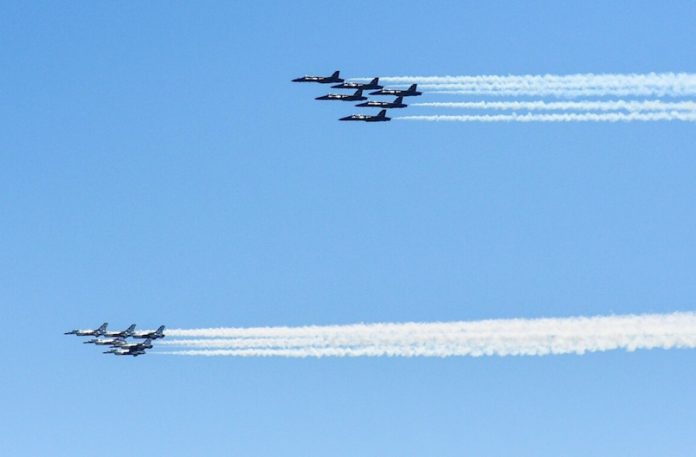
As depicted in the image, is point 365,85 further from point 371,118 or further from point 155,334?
point 155,334

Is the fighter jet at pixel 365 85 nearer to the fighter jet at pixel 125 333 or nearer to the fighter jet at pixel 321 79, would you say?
the fighter jet at pixel 321 79

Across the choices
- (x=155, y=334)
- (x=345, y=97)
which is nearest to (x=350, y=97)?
(x=345, y=97)

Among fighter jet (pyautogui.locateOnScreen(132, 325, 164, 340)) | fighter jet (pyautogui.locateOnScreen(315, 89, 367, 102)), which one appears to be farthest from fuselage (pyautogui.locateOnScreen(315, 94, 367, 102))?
fighter jet (pyautogui.locateOnScreen(132, 325, 164, 340))

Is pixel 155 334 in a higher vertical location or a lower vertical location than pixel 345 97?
lower

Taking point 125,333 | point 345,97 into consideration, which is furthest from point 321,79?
point 125,333

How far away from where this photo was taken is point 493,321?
123250 millimetres

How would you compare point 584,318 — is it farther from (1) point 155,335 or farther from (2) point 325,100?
(1) point 155,335

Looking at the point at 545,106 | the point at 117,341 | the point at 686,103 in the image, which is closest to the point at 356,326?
the point at 545,106

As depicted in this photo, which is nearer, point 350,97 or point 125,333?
point 350,97

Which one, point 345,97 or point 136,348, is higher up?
point 345,97

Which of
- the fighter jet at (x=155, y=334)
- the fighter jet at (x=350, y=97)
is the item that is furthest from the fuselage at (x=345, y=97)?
the fighter jet at (x=155, y=334)

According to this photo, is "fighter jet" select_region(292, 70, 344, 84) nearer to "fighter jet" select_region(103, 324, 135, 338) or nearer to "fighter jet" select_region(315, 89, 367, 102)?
"fighter jet" select_region(315, 89, 367, 102)

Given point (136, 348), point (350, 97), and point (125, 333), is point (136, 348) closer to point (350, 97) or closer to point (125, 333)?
point (125, 333)

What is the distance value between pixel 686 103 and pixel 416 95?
2004 inches
